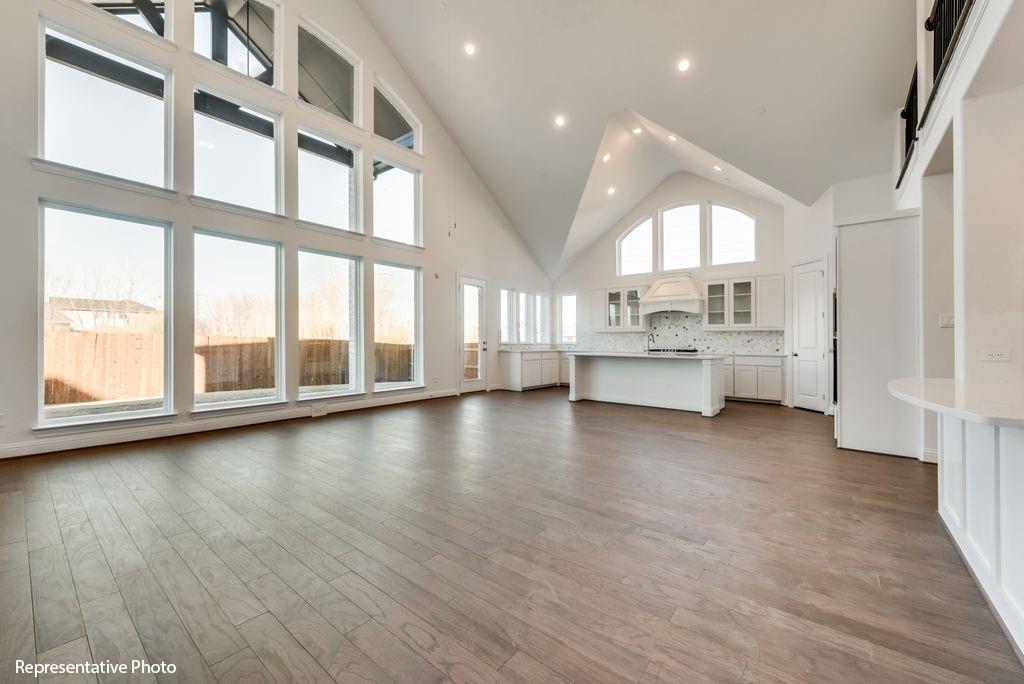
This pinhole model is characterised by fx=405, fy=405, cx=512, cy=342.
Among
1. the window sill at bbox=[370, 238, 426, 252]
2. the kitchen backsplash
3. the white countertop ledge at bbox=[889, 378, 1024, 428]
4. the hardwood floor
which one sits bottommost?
the hardwood floor

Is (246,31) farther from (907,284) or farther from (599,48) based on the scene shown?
(907,284)

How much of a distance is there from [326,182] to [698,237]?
693cm

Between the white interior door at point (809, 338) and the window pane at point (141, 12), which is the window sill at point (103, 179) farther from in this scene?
the white interior door at point (809, 338)

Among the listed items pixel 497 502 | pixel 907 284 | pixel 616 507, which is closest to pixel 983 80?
pixel 907 284

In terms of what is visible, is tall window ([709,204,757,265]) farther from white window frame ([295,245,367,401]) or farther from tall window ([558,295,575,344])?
white window frame ([295,245,367,401])

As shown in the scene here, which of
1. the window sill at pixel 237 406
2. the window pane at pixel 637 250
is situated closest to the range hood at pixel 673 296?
the window pane at pixel 637 250

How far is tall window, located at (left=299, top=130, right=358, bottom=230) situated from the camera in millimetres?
5781

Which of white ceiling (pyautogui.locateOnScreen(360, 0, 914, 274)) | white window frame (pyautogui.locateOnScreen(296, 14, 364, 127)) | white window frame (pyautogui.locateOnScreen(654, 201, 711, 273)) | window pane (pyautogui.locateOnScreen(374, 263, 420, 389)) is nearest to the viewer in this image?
white ceiling (pyautogui.locateOnScreen(360, 0, 914, 274))

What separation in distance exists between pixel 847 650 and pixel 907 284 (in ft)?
11.2

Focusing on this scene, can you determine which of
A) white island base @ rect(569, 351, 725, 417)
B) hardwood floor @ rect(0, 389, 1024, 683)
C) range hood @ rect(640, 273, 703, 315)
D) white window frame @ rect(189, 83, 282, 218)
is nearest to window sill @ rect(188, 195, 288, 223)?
white window frame @ rect(189, 83, 282, 218)

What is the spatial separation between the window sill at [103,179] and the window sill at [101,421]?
2333mm

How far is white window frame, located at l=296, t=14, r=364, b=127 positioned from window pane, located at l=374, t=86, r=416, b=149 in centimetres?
38

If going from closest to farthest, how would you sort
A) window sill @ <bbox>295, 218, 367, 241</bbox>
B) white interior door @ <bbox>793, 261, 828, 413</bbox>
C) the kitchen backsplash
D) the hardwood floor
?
1. the hardwood floor
2. window sill @ <bbox>295, 218, 367, 241</bbox>
3. white interior door @ <bbox>793, 261, 828, 413</bbox>
4. the kitchen backsplash

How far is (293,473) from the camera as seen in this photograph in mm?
3168
